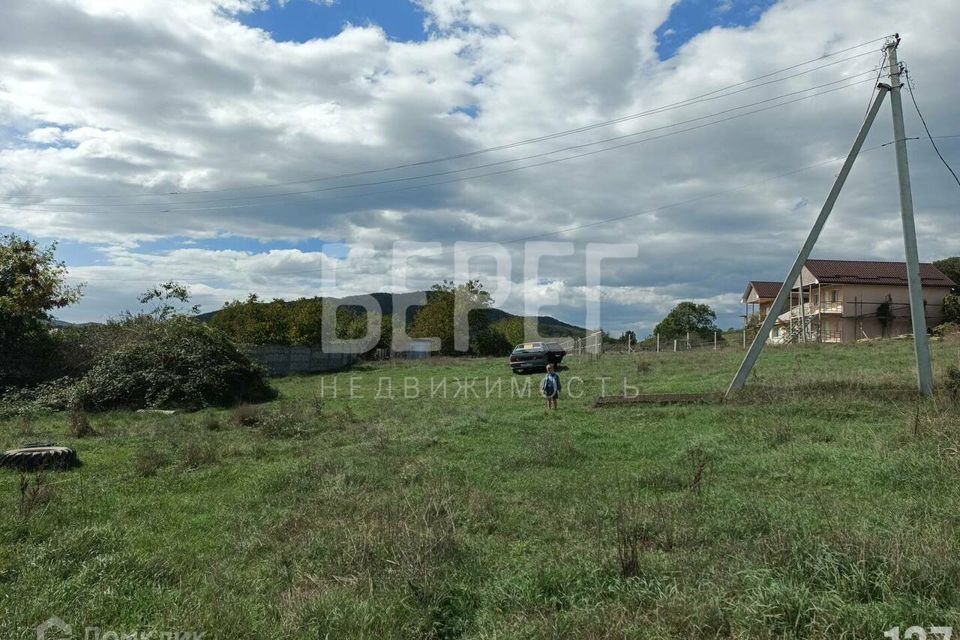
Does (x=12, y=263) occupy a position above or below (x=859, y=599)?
above

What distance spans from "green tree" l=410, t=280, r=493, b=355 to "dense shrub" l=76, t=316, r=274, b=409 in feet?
80.9

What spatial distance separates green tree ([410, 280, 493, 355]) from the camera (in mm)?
48562

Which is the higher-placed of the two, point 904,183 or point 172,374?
point 904,183

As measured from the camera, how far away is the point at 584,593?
4316 millimetres

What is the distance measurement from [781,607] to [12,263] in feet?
84.5

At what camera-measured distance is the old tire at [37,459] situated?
30.4 feet

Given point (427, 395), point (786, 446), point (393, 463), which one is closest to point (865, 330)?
point (427, 395)

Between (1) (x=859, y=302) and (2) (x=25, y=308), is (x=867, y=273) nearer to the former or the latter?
(1) (x=859, y=302)

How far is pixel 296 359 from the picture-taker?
34.9 m

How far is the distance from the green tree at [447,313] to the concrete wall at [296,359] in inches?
436

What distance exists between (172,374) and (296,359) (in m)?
14.2

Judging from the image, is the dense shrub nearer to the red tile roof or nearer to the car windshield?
the car windshield

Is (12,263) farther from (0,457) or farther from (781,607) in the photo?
(781,607)

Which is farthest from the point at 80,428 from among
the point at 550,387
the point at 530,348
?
the point at 530,348
